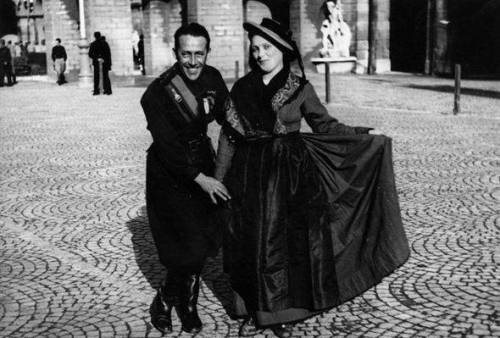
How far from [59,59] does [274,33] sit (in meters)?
25.3

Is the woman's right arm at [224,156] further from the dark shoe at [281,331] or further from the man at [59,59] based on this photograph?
the man at [59,59]

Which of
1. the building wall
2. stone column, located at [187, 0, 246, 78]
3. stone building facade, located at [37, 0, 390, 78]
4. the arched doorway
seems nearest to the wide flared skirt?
stone building facade, located at [37, 0, 390, 78]

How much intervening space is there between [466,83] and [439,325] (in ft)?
66.0

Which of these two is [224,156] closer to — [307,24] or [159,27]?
[159,27]

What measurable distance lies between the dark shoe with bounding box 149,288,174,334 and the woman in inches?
16.3

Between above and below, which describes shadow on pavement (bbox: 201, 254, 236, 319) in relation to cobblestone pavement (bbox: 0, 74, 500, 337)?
below

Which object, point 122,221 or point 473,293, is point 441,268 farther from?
point 122,221

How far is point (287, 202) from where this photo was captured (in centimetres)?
368

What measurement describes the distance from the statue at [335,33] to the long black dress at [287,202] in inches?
961

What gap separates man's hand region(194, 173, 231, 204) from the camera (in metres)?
3.65

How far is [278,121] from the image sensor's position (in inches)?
147

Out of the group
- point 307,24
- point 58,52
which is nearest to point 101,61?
point 58,52

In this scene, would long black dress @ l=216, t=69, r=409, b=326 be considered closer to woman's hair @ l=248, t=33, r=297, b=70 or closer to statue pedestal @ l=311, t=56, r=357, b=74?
woman's hair @ l=248, t=33, r=297, b=70

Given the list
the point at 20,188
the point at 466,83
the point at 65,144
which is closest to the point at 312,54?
the point at 466,83
